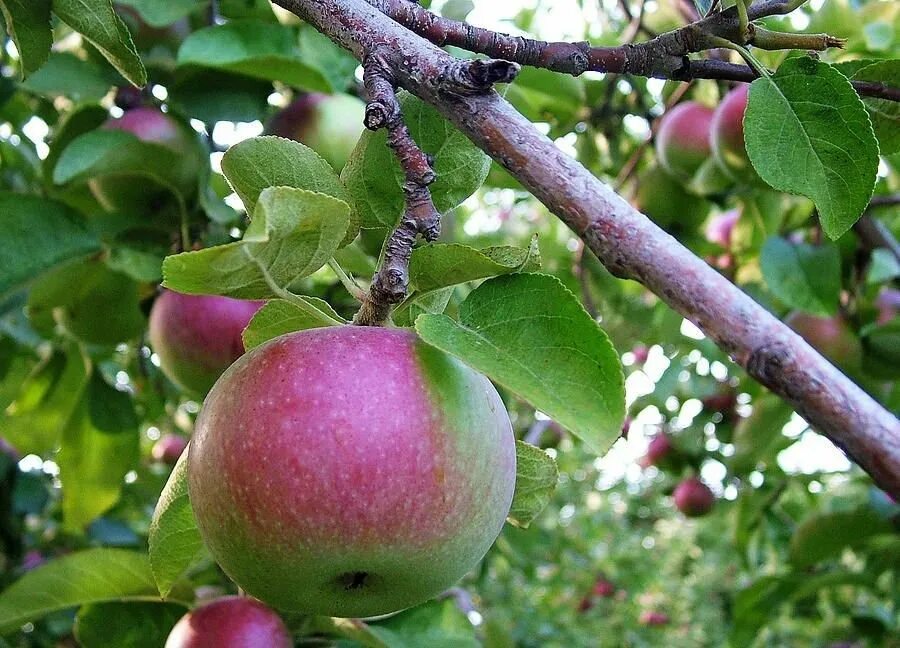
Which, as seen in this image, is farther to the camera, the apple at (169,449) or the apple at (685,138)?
the apple at (169,449)

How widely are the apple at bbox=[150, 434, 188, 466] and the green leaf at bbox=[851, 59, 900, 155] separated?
2238 mm

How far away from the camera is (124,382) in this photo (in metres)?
2.57

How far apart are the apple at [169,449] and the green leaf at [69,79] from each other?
1.47 m

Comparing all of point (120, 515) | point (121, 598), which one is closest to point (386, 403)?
point (121, 598)

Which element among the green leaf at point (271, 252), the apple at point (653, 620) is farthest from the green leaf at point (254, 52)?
the apple at point (653, 620)

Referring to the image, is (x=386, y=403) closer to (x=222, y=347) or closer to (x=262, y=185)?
(x=262, y=185)

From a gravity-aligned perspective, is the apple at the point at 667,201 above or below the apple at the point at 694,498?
above

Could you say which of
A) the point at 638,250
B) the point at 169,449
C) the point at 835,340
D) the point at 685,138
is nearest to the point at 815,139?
the point at 638,250

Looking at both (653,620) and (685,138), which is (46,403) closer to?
(685,138)

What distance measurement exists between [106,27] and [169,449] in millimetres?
2082

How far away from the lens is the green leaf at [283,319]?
0.77 meters

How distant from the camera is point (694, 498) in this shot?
10.8 ft

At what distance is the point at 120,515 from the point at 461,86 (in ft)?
8.09

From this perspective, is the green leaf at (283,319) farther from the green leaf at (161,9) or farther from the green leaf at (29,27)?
the green leaf at (161,9)
